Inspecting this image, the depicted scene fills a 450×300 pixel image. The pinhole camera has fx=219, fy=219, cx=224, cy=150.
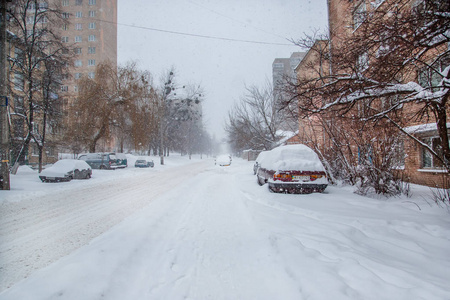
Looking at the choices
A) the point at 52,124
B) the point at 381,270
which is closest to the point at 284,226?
the point at 381,270

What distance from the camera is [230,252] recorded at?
124 inches

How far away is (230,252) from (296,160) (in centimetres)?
467

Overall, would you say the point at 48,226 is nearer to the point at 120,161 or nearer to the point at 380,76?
the point at 380,76

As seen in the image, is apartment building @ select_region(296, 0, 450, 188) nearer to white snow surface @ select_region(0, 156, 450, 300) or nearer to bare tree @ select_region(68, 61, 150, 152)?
white snow surface @ select_region(0, 156, 450, 300)

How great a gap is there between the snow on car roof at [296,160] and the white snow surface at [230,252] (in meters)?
1.45

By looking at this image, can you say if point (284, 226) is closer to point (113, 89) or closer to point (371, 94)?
point (371, 94)

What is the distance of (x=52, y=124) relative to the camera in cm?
1557

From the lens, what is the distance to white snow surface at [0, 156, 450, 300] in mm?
2225

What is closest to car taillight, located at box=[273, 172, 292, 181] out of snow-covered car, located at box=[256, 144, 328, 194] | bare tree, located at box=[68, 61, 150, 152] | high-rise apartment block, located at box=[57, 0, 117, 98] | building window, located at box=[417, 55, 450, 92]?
snow-covered car, located at box=[256, 144, 328, 194]

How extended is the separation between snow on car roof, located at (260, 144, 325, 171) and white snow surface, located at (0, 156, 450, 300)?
4.76ft

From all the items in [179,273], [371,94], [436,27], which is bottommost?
[179,273]

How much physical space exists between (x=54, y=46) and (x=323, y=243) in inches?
691

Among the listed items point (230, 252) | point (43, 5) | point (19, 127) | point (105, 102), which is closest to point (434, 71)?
point (230, 252)

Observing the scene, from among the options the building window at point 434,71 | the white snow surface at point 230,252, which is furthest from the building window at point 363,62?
the white snow surface at point 230,252
